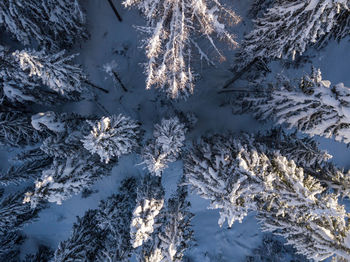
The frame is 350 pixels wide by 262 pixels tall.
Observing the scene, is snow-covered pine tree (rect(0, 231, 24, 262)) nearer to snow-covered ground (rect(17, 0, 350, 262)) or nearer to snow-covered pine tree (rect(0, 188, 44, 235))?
snow-covered pine tree (rect(0, 188, 44, 235))

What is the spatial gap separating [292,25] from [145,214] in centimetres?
929

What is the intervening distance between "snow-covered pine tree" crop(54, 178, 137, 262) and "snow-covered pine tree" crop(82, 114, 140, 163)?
401 centimetres

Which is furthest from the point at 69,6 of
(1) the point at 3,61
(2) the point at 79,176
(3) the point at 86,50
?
(2) the point at 79,176

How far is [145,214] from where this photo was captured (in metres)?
8.91

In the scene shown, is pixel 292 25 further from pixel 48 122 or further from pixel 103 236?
pixel 103 236

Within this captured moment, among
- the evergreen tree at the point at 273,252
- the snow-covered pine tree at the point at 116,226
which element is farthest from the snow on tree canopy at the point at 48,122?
the evergreen tree at the point at 273,252

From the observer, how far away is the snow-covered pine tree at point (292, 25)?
23.7 feet

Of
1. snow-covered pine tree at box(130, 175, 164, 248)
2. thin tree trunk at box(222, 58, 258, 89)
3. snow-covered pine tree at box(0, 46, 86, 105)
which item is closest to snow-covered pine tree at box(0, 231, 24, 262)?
snow-covered pine tree at box(0, 46, 86, 105)

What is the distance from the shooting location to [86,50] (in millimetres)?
13953

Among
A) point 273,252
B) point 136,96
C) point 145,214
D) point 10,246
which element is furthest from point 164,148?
point 10,246

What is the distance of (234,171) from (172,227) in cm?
406

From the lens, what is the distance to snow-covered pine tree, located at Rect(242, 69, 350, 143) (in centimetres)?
687

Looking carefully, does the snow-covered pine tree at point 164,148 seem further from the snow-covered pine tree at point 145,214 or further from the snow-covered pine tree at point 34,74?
the snow-covered pine tree at point 34,74

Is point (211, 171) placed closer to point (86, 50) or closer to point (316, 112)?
point (316, 112)
